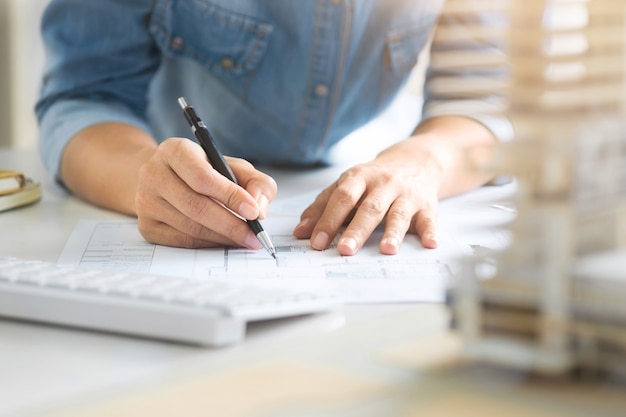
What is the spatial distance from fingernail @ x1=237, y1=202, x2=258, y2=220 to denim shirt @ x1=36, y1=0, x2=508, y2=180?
18.3 inches

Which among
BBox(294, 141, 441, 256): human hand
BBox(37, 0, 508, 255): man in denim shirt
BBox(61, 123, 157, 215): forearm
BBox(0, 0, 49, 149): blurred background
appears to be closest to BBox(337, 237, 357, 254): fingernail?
BBox(294, 141, 441, 256): human hand

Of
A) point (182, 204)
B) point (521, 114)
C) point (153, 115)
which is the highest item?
point (521, 114)

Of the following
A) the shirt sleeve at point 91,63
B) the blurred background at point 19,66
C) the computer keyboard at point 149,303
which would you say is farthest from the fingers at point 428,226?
the blurred background at point 19,66

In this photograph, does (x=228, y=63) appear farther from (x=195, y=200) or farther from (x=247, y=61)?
(x=195, y=200)

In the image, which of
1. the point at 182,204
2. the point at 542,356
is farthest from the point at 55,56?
the point at 542,356

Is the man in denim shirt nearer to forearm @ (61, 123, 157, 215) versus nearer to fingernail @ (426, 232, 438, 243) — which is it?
forearm @ (61, 123, 157, 215)

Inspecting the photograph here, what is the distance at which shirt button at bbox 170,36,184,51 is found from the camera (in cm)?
125

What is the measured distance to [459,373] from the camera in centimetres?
38

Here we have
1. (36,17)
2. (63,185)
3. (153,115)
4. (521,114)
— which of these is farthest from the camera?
(36,17)

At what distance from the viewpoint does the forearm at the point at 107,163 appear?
39.2 inches

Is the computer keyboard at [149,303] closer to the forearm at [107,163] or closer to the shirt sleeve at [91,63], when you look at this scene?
the forearm at [107,163]

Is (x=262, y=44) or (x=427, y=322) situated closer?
(x=427, y=322)

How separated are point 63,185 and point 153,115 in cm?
37

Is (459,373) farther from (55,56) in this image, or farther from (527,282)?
(55,56)
